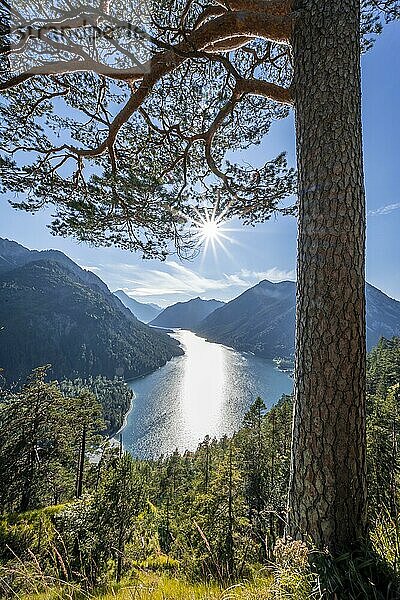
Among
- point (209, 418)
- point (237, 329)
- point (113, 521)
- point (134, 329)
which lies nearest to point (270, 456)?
point (113, 521)

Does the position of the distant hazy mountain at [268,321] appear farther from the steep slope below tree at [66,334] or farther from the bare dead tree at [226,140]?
the bare dead tree at [226,140]

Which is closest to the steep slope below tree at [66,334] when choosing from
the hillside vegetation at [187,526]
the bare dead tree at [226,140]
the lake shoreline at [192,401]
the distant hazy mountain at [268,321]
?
the lake shoreline at [192,401]

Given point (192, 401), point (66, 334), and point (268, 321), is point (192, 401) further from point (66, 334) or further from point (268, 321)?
point (268, 321)

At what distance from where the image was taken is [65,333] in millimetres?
96125

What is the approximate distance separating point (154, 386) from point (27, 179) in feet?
220

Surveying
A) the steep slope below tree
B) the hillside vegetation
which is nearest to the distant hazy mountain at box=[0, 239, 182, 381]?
the steep slope below tree

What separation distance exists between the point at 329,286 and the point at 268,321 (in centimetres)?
13565

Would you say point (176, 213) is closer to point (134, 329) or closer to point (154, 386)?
point (154, 386)

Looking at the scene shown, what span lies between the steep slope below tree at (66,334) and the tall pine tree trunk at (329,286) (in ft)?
276

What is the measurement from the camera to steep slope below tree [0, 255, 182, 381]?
84500 millimetres

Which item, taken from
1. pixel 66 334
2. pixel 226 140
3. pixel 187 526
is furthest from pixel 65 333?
pixel 226 140

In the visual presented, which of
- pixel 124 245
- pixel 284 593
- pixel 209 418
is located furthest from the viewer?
pixel 209 418

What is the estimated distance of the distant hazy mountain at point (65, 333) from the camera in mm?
84688

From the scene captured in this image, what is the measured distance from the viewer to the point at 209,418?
46.8 m
